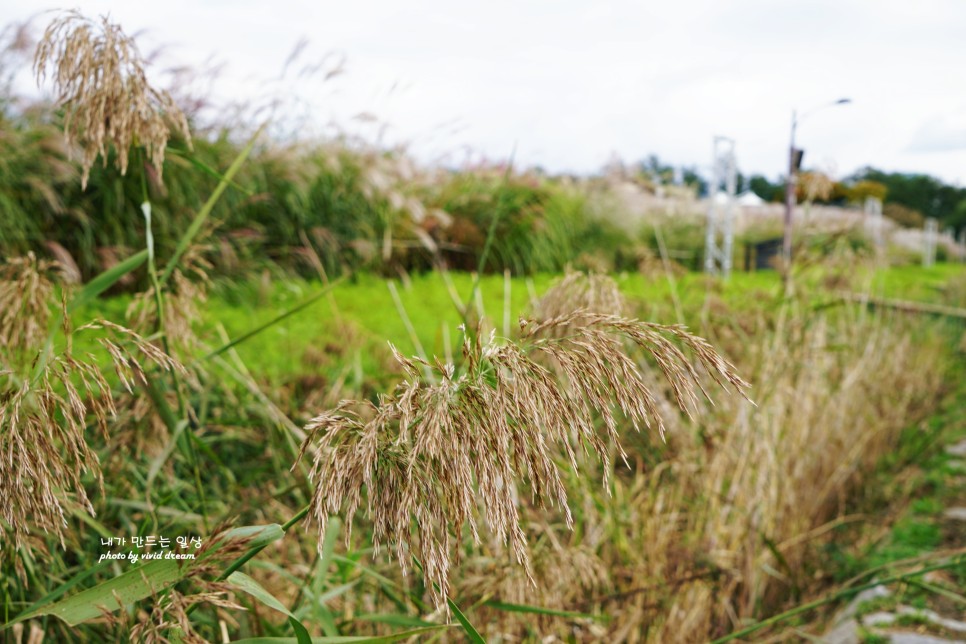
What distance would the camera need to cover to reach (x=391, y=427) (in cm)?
102

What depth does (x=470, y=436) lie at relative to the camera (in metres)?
0.88

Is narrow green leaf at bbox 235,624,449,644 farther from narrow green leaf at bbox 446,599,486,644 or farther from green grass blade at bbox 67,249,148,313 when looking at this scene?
green grass blade at bbox 67,249,148,313

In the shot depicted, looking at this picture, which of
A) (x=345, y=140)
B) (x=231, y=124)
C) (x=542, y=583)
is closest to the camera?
(x=542, y=583)

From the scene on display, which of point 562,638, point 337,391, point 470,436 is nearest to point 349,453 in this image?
point 470,436

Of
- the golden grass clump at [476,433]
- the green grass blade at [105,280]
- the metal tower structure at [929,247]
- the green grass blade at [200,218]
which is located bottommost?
the metal tower structure at [929,247]

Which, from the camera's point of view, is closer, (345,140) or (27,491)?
(27,491)

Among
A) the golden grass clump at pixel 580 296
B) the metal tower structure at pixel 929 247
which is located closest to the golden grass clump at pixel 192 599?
the golden grass clump at pixel 580 296

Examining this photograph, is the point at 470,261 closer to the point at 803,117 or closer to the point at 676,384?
the point at 803,117

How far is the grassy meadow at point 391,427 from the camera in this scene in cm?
92

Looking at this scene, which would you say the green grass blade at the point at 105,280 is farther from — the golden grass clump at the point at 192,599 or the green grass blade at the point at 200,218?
the golden grass clump at the point at 192,599

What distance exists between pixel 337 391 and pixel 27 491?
6.55 ft

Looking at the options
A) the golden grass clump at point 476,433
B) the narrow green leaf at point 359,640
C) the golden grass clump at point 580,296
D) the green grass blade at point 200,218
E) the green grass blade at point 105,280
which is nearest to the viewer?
the golden grass clump at point 476,433

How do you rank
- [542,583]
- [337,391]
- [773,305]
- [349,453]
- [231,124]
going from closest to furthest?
1. [349,453]
2. [542,583]
3. [337,391]
4. [773,305]
5. [231,124]

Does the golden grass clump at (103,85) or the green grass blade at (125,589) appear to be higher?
the golden grass clump at (103,85)
